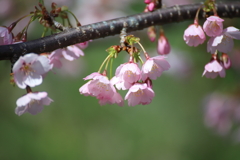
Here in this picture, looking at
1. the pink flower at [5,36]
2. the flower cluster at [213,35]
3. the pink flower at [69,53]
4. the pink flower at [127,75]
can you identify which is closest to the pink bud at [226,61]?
the flower cluster at [213,35]

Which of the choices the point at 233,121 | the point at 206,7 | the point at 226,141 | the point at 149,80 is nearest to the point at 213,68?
the point at 206,7

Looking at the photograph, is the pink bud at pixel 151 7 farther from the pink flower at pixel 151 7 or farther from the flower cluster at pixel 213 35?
the flower cluster at pixel 213 35

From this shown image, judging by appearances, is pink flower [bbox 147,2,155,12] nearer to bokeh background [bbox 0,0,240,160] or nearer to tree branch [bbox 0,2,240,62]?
tree branch [bbox 0,2,240,62]

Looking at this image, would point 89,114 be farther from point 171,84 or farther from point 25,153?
point 171,84

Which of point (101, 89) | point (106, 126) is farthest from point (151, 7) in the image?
point (106, 126)

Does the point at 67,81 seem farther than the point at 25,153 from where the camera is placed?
Yes

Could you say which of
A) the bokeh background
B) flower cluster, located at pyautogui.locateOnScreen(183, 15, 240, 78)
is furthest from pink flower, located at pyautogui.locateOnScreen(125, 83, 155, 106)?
the bokeh background

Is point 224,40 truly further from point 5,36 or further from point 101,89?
point 5,36
